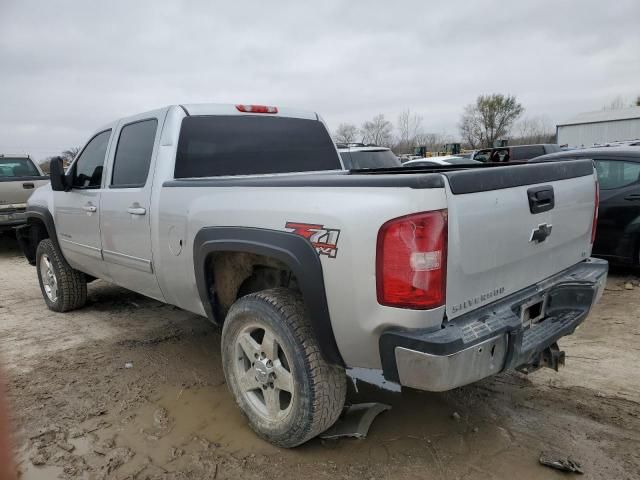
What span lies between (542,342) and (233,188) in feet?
6.17

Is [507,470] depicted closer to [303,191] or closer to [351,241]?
[351,241]

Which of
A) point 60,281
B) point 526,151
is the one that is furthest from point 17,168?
point 526,151

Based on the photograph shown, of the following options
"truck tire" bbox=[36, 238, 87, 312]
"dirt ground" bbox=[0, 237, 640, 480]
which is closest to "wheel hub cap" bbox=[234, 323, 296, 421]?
"dirt ground" bbox=[0, 237, 640, 480]

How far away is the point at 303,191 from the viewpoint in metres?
2.46

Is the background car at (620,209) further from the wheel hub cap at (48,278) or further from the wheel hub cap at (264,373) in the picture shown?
the wheel hub cap at (48,278)

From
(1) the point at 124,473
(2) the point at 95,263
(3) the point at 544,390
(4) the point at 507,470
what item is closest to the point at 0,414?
(1) the point at 124,473

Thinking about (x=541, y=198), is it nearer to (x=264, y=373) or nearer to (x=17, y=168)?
(x=264, y=373)

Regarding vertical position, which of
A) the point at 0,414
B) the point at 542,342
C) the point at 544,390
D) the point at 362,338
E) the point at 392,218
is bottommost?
the point at 544,390

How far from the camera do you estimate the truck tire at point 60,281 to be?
17.1 ft

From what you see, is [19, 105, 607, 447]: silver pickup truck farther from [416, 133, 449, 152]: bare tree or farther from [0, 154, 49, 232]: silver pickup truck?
[416, 133, 449, 152]: bare tree

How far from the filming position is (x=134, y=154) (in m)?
3.91

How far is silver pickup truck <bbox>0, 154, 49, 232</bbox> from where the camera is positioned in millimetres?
9180

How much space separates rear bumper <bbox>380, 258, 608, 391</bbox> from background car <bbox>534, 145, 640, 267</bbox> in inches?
147

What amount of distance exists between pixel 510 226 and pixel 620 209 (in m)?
4.26
